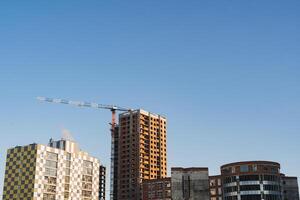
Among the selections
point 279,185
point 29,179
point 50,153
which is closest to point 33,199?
point 29,179

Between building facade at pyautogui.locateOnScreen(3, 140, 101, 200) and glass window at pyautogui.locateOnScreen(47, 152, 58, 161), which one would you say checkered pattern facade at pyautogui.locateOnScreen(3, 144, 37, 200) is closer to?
building facade at pyautogui.locateOnScreen(3, 140, 101, 200)

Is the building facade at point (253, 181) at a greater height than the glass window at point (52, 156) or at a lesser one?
lesser

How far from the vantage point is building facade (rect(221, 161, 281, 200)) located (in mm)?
178625

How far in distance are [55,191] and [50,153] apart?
51.4 ft

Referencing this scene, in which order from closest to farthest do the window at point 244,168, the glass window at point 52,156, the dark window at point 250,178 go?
the dark window at point 250,178
the window at point 244,168
the glass window at point 52,156

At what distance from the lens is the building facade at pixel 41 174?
178125mm

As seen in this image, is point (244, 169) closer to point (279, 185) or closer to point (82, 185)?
point (279, 185)

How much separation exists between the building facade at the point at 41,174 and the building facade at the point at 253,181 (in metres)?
64.0

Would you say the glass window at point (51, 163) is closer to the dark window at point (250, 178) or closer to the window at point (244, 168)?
the window at point (244, 168)

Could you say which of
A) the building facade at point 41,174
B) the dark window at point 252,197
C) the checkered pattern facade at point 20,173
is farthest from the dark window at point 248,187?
the checkered pattern facade at point 20,173

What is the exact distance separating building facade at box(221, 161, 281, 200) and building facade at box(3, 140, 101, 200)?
64.0 metres

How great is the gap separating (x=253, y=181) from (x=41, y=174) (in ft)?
281

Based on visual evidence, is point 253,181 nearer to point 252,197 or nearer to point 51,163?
point 252,197

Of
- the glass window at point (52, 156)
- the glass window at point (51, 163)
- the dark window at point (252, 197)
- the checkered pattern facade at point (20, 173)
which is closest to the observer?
the dark window at point (252, 197)
